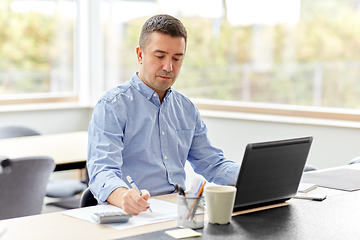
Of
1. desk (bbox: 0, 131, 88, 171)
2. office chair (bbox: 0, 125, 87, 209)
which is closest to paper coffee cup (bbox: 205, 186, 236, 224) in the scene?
desk (bbox: 0, 131, 88, 171)

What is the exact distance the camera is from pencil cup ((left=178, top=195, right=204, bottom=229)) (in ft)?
4.25

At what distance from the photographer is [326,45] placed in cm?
386

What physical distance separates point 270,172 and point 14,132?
2.79m

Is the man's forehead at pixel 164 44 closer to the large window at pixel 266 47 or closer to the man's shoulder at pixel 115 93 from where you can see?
the man's shoulder at pixel 115 93

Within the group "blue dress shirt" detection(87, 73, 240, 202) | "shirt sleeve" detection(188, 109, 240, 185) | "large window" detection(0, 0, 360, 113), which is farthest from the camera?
"large window" detection(0, 0, 360, 113)

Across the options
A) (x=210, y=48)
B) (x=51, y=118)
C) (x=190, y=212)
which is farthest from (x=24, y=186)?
(x=51, y=118)

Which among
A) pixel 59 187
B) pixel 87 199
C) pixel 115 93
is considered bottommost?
pixel 59 187

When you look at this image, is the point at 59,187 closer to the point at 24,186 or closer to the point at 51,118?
the point at 24,186

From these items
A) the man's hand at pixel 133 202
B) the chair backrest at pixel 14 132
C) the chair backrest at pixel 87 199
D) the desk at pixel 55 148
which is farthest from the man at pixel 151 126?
the chair backrest at pixel 14 132

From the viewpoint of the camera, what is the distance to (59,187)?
3432 mm

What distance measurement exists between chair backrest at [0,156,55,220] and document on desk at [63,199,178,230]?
971 millimetres

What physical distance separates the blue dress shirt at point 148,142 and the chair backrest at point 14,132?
7.08 feet

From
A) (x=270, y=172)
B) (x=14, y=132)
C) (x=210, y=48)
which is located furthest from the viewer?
(x=210, y=48)

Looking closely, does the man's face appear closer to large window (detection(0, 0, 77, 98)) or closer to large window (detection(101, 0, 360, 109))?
large window (detection(101, 0, 360, 109))
